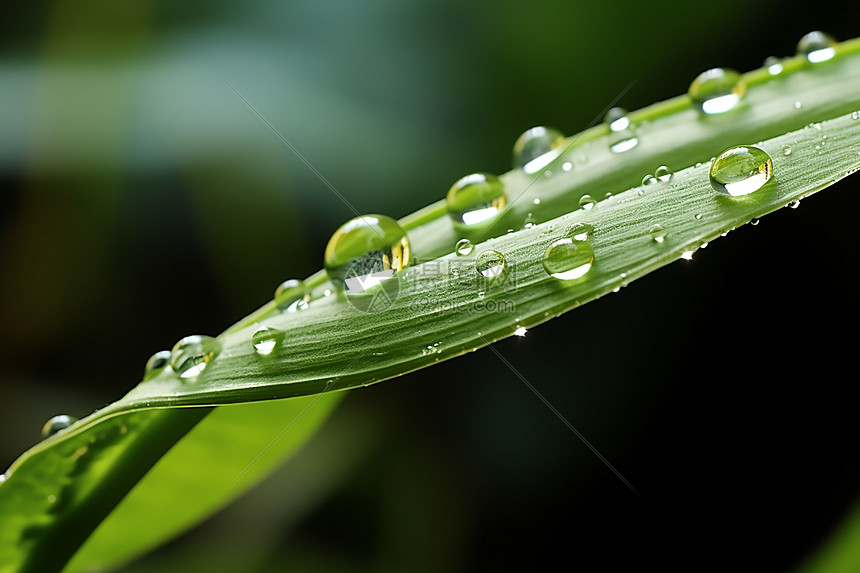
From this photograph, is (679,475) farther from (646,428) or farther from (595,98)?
(595,98)

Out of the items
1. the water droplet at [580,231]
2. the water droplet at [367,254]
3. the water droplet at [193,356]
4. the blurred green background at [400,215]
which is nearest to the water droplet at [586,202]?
the water droplet at [580,231]

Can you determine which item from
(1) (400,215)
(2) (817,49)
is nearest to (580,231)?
(2) (817,49)

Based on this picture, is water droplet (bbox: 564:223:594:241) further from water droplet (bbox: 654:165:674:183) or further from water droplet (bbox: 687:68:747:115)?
water droplet (bbox: 687:68:747:115)

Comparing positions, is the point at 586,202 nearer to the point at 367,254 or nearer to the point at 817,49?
the point at 367,254

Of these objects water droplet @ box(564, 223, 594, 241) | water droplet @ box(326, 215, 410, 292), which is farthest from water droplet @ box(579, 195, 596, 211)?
water droplet @ box(326, 215, 410, 292)

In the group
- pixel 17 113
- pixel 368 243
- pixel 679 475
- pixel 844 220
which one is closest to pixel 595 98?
pixel 844 220

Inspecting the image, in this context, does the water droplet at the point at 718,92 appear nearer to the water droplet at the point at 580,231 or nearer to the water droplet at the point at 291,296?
the water droplet at the point at 580,231

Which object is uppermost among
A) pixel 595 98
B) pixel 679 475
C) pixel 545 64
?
pixel 545 64
